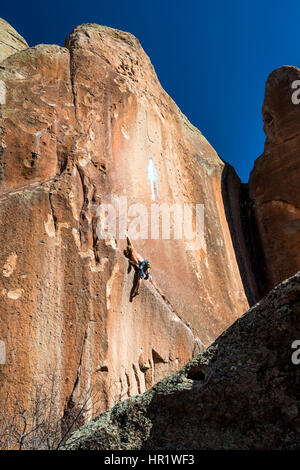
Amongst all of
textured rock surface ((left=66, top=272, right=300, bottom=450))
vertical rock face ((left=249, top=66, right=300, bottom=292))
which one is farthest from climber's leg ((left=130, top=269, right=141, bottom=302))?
vertical rock face ((left=249, top=66, right=300, bottom=292))

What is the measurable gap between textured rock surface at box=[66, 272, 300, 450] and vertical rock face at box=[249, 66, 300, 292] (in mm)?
11959

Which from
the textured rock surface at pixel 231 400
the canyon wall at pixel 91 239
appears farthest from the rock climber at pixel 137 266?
the textured rock surface at pixel 231 400

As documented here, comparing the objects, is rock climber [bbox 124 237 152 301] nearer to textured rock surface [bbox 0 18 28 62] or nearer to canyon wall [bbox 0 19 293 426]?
canyon wall [bbox 0 19 293 426]

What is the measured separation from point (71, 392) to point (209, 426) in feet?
14.7

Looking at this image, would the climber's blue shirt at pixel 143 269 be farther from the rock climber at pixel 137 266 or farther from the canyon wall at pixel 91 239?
the canyon wall at pixel 91 239

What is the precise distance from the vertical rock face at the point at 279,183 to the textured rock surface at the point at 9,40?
8676 mm

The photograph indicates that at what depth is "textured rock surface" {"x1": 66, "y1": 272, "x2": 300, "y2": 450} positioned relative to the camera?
7.34ft

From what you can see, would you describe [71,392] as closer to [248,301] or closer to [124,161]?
[124,161]

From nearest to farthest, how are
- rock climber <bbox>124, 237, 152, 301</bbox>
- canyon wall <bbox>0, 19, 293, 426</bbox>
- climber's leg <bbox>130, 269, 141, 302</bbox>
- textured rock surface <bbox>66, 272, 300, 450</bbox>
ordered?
textured rock surface <bbox>66, 272, 300, 450</bbox>
canyon wall <bbox>0, 19, 293, 426</bbox>
climber's leg <bbox>130, 269, 141, 302</bbox>
rock climber <bbox>124, 237, 152, 301</bbox>

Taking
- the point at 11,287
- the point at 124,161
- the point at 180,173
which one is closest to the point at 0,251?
the point at 11,287

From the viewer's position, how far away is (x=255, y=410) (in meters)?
2.29

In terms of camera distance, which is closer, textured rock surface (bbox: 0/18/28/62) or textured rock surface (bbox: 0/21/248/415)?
textured rock surface (bbox: 0/21/248/415)

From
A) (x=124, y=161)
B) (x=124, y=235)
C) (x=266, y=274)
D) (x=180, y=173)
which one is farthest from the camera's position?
(x=266, y=274)

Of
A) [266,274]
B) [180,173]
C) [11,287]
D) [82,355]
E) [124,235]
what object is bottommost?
[82,355]
